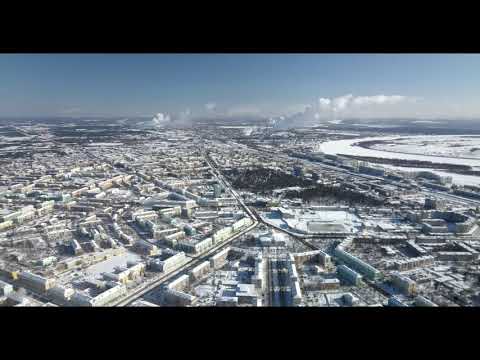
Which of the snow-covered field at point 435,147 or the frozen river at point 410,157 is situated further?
the snow-covered field at point 435,147

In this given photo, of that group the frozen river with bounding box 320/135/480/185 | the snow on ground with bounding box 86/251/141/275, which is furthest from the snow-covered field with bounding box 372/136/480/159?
the snow on ground with bounding box 86/251/141/275

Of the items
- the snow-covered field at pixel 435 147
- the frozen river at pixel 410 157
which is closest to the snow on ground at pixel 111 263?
the frozen river at pixel 410 157

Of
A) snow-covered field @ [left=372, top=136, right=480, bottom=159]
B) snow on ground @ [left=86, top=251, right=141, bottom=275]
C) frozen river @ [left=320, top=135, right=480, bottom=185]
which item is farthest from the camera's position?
snow-covered field @ [left=372, top=136, right=480, bottom=159]

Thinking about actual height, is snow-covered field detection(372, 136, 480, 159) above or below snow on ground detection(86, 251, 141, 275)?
above

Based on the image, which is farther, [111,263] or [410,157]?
[410,157]

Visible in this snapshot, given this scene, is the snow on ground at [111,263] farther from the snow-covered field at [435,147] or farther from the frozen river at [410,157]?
the snow-covered field at [435,147]

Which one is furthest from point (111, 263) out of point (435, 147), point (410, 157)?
point (435, 147)

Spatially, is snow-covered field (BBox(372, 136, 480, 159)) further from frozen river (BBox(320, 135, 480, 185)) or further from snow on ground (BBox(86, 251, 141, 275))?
snow on ground (BBox(86, 251, 141, 275))

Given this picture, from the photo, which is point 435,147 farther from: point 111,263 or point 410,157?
point 111,263

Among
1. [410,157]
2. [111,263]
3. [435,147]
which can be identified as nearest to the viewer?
[111,263]

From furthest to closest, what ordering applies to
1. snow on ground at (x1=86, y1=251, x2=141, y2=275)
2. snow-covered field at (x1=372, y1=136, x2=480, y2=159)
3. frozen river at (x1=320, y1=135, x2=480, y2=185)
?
1. snow-covered field at (x1=372, y1=136, x2=480, y2=159)
2. frozen river at (x1=320, y1=135, x2=480, y2=185)
3. snow on ground at (x1=86, y1=251, x2=141, y2=275)
